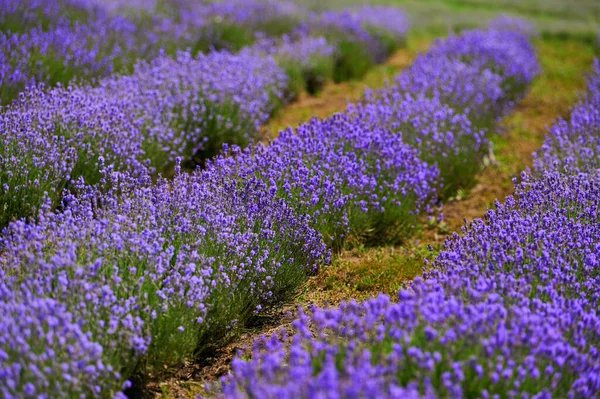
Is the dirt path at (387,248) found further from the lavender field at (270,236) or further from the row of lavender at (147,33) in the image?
the row of lavender at (147,33)

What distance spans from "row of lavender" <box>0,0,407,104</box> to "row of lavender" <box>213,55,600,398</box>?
3.55m

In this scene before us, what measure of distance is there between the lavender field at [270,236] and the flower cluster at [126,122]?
0.03 metres

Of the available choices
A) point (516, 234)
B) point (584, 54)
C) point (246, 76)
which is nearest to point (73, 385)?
point (516, 234)

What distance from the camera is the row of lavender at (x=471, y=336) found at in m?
2.23

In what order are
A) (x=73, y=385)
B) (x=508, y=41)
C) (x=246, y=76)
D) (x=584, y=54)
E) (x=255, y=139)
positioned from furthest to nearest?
(x=584, y=54)
(x=508, y=41)
(x=246, y=76)
(x=255, y=139)
(x=73, y=385)

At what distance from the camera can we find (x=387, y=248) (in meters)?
4.70

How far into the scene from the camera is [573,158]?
4770 millimetres

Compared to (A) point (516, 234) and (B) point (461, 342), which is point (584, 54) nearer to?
(A) point (516, 234)

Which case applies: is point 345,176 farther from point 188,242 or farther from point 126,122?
point 126,122

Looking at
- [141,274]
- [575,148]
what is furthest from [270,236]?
[575,148]

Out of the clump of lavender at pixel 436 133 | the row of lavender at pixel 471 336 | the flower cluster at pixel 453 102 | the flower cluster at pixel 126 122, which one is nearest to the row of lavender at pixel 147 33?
the flower cluster at pixel 126 122

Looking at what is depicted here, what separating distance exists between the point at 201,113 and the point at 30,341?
12.0 ft

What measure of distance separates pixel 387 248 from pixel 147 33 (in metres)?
5.02

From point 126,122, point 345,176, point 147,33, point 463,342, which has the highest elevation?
point 147,33
